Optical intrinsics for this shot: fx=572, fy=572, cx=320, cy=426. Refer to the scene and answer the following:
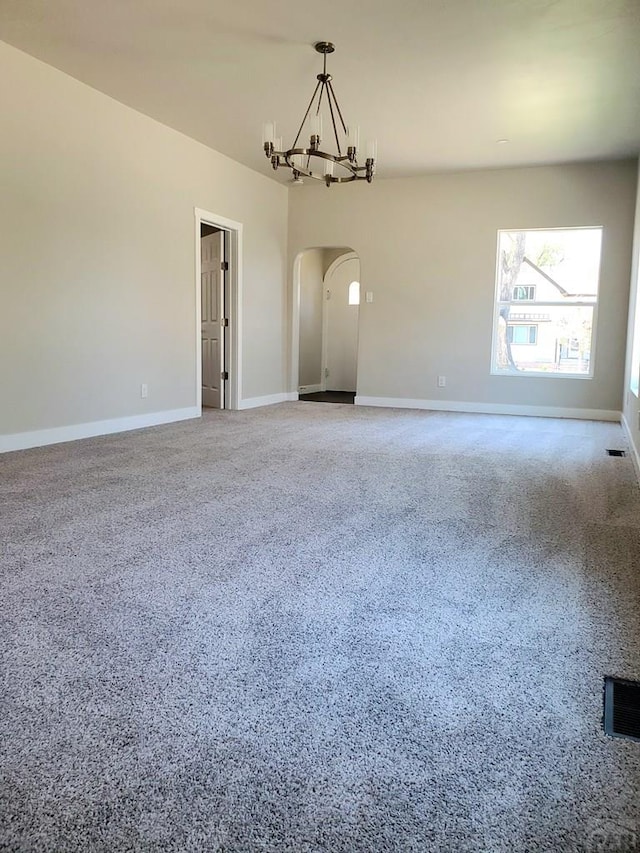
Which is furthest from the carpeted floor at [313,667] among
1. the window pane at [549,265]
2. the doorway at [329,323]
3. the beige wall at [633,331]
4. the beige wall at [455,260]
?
the doorway at [329,323]

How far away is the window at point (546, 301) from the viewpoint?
259 inches

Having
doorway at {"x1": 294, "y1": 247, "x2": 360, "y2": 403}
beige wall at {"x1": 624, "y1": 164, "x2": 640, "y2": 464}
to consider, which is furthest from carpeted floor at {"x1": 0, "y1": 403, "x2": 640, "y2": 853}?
doorway at {"x1": 294, "y1": 247, "x2": 360, "y2": 403}

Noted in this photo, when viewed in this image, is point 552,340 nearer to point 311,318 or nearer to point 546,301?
point 546,301

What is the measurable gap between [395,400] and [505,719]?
21.0 feet

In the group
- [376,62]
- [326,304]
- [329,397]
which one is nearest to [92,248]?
[376,62]

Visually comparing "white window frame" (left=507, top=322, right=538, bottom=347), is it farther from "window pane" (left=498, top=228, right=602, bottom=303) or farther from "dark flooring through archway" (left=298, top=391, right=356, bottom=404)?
"dark flooring through archway" (left=298, top=391, right=356, bottom=404)

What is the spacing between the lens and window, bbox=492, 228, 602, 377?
6582 millimetres

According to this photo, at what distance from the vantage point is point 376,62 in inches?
161

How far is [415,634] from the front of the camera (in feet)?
5.51

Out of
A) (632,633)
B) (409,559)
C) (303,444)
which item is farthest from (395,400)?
(632,633)

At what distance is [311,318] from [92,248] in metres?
4.97

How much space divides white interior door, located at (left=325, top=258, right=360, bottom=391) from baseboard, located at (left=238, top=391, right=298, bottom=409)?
6.14 feet

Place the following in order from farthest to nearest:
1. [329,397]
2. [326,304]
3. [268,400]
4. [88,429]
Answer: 1. [326,304]
2. [329,397]
3. [268,400]
4. [88,429]

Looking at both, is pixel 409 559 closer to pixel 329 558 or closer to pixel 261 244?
pixel 329 558
